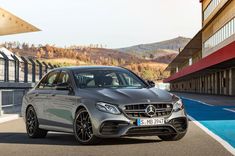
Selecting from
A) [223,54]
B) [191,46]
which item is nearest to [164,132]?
[223,54]

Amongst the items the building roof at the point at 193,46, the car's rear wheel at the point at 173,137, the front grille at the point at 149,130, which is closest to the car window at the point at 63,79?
the front grille at the point at 149,130

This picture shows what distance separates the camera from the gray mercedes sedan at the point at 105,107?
1007cm

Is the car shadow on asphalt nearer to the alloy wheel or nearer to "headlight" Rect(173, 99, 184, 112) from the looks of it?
the alloy wheel

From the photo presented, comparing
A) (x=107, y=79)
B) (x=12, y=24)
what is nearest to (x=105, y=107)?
(x=107, y=79)

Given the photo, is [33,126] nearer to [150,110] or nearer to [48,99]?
[48,99]

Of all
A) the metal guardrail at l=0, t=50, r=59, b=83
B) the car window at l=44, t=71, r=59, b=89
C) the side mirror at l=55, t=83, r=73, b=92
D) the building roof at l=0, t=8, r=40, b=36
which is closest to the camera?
the side mirror at l=55, t=83, r=73, b=92

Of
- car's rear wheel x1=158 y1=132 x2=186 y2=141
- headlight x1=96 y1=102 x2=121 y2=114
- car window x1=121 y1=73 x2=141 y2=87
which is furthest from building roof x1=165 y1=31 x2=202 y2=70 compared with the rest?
headlight x1=96 y1=102 x2=121 y2=114

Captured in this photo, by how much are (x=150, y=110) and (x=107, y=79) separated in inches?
59.4

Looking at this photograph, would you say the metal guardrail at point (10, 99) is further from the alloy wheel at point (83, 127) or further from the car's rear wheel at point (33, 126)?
the alloy wheel at point (83, 127)

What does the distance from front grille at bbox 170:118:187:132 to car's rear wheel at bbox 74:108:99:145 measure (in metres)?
1.38

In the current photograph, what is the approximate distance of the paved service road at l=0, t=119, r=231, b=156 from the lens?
→ 9.25 m

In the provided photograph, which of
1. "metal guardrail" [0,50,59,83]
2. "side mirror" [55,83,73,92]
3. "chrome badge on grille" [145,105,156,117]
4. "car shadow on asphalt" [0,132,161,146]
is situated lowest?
"car shadow on asphalt" [0,132,161,146]

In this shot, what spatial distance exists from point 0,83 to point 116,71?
64.8 feet

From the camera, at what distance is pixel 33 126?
12.2 meters
